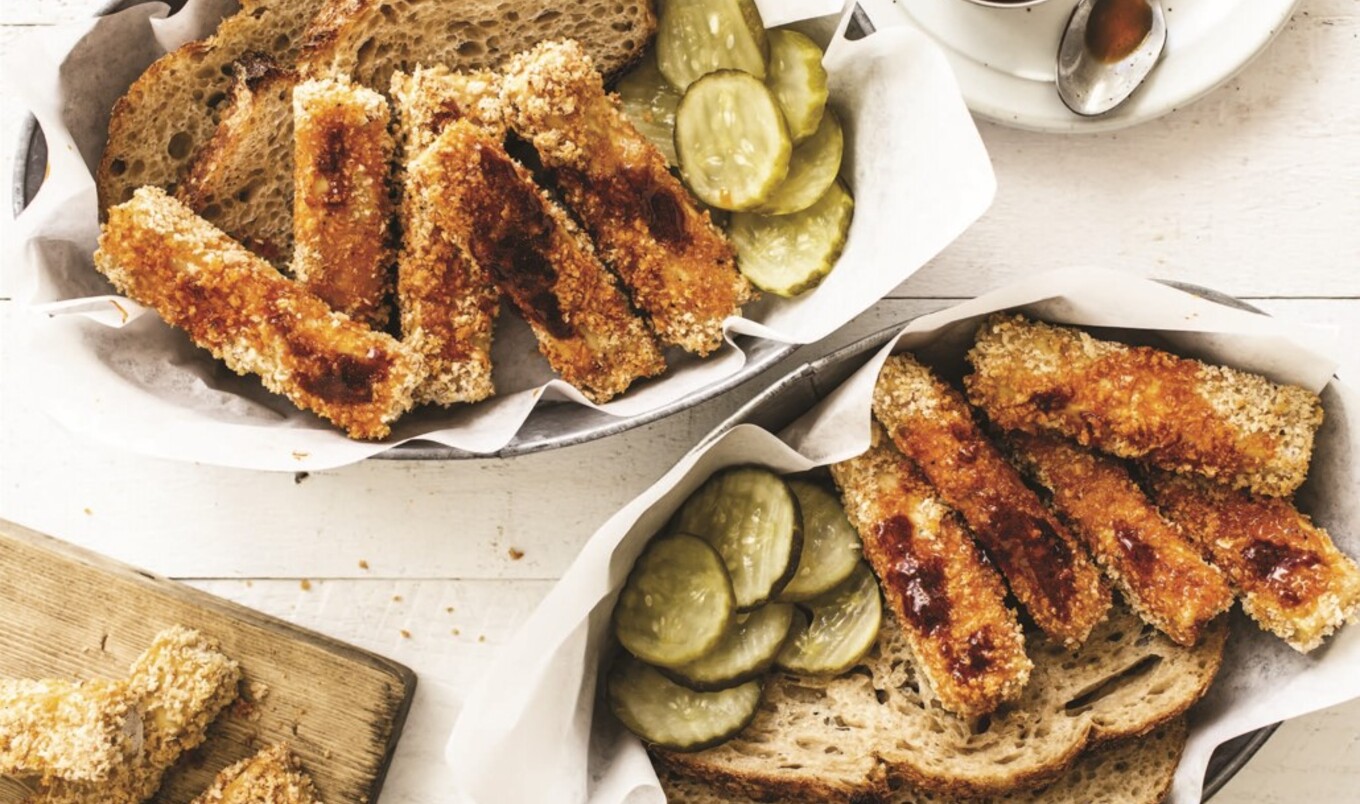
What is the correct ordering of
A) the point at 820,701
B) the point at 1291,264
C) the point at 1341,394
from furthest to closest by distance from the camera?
1. the point at 1291,264
2. the point at 820,701
3. the point at 1341,394

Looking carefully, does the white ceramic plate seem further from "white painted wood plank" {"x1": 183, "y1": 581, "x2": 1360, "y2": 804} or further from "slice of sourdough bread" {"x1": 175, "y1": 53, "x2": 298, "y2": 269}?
"white painted wood plank" {"x1": 183, "y1": 581, "x2": 1360, "y2": 804}

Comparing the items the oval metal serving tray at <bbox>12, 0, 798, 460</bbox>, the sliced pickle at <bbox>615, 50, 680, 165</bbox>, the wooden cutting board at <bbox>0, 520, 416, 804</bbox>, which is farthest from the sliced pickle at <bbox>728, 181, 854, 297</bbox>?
the wooden cutting board at <bbox>0, 520, 416, 804</bbox>

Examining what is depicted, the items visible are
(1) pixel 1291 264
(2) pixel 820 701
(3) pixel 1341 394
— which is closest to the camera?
(3) pixel 1341 394

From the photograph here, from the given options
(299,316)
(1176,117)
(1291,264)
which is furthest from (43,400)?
(1291,264)

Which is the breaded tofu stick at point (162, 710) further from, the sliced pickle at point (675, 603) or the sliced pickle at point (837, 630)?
the sliced pickle at point (837, 630)

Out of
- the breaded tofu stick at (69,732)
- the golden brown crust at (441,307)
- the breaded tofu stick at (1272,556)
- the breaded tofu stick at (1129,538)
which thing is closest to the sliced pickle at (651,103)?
the golden brown crust at (441,307)

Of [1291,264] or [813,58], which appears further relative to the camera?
[1291,264]

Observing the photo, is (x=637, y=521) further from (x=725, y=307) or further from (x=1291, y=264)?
(x=1291, y=264)
